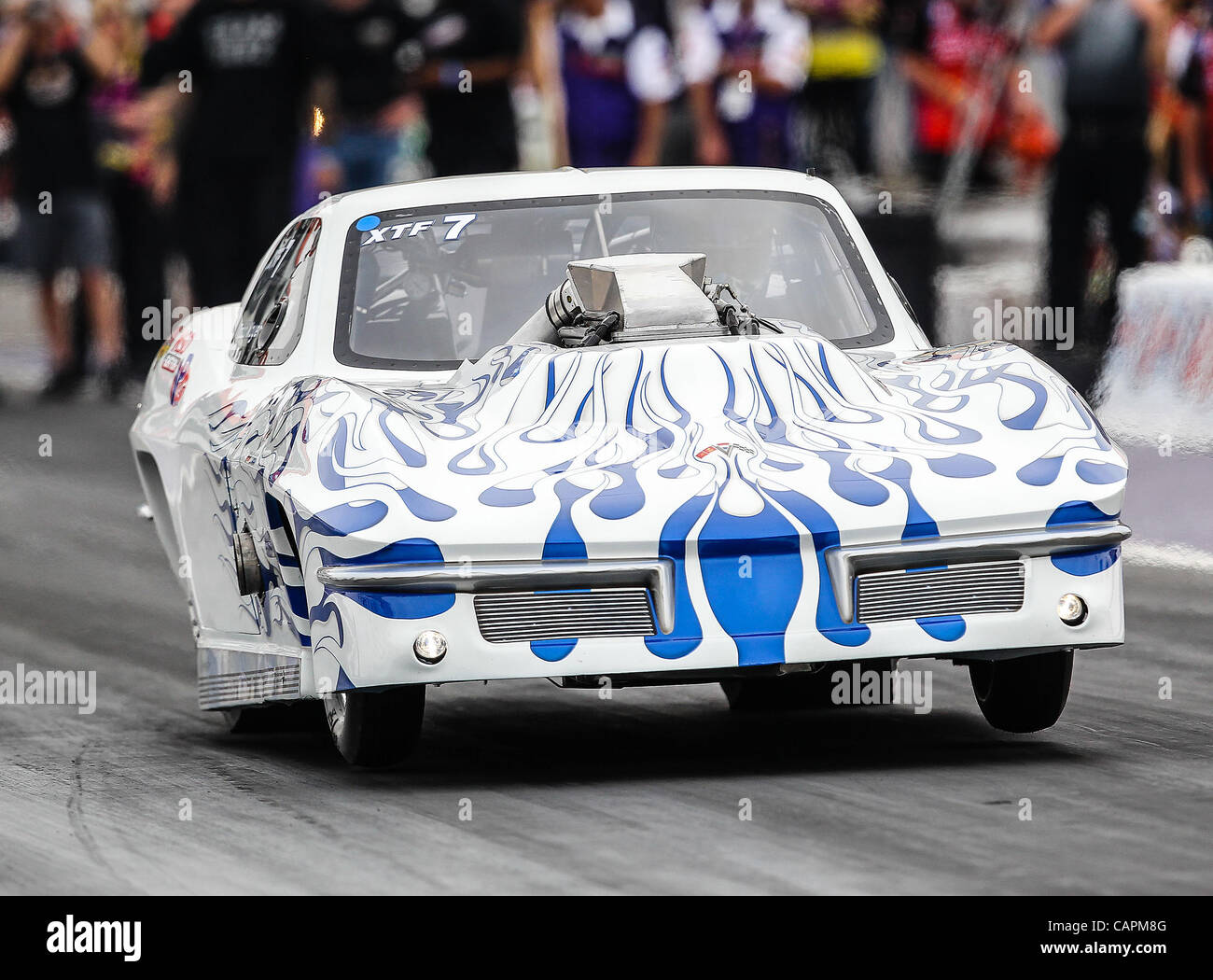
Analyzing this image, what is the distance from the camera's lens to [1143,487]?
12.1m

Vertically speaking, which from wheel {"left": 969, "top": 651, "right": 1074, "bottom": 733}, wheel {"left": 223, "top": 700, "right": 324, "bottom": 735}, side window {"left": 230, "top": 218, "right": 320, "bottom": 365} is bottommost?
wheel {"left": 223, "top": 700, "right": 324, "bottom": 735}

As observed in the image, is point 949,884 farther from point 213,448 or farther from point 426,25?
point 426,25

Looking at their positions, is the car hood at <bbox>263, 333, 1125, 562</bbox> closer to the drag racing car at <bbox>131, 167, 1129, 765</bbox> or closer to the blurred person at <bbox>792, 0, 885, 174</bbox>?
the drag racing car at <bbox>131, 167, 1129, 765</bbox>

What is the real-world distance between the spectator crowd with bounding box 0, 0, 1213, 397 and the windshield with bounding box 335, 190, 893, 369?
609 cm

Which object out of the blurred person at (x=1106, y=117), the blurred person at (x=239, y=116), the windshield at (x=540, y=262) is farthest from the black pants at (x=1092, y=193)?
the windshield at (x=540, y=262)

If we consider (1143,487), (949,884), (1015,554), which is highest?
(1015,554)

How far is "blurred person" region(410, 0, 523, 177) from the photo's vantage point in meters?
14.5

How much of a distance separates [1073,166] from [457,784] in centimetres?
858

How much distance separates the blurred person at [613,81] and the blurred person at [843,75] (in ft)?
3.54

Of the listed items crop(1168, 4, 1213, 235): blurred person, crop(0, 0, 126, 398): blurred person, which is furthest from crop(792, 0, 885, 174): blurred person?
crop(0, 0, 126, 398): blurred person

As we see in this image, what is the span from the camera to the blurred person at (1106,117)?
14.0 meters

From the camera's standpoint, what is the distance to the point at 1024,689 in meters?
6.80
